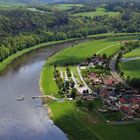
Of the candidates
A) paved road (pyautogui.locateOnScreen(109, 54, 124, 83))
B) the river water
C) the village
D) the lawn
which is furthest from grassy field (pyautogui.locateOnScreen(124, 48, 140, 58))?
the lawn

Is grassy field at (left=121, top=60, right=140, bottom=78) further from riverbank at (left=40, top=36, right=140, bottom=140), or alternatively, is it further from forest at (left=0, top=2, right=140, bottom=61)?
forest at (left=0, top=2, right=140, bottom=61)

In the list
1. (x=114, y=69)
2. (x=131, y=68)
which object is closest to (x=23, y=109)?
(x=114, y=69)

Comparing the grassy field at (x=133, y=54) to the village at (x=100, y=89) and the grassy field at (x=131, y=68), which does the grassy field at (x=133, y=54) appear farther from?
the village at (x=100, y=89)

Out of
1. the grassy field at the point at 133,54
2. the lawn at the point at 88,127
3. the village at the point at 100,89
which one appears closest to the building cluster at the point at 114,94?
the village at the point at 100,89

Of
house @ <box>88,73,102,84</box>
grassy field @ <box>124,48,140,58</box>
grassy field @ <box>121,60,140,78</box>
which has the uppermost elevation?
house @ <box>88,73,102,84</box>

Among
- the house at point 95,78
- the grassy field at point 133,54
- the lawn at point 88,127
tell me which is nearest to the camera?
the lawn at point 88,127

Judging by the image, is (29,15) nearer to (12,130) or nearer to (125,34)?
(125,34)

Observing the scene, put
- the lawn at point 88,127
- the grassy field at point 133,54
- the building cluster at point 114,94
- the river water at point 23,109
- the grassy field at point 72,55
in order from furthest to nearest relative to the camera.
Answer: the grassy field at point 133,54 < the grassy field at point 72,55 < the building cluster at point 114,94 < the river water at point 23,109 < the lawn at point 88,127
